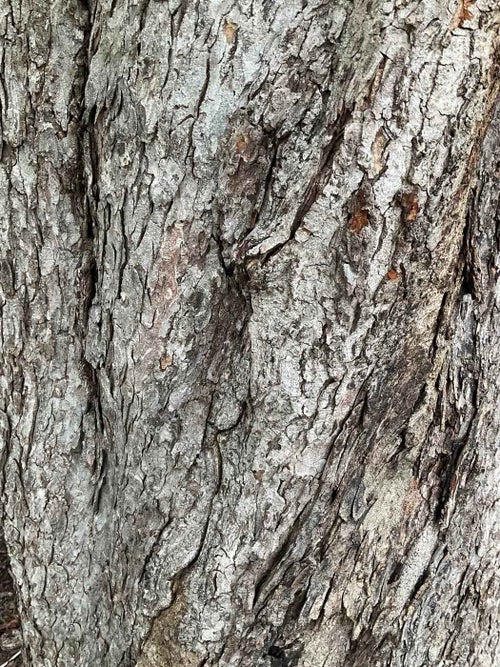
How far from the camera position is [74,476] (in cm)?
202

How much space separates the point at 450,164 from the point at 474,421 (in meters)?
0.79

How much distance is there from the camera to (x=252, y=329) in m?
1.63

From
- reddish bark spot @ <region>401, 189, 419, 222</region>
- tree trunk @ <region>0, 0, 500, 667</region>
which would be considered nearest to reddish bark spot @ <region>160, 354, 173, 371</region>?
tree trunk @ <region>0, 0, 500, 667</region>

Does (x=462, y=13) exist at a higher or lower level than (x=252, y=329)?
higher

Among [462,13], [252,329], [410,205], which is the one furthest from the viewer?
[252,329]

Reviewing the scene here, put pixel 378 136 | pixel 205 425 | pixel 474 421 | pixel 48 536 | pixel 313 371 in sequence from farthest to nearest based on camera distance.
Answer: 1. pixel 48 536
2. pixel 474 421
3. pixel 205 425
4. pixel 313 371
5. pixel 378 136

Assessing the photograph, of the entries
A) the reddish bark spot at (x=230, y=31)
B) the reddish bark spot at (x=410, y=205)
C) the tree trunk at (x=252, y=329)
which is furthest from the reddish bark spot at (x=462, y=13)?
the reddish bark spot at (x=230, y=31)

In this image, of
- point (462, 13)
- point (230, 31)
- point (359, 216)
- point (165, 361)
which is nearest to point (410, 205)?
point (359, 216)

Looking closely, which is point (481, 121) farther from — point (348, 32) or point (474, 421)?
point (474, 421)


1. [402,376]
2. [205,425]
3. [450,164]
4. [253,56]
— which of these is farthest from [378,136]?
[205,425]

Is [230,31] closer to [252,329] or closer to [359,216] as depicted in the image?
[359,216]

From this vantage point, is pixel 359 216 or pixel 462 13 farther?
pixel 359 216

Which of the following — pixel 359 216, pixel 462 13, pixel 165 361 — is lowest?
pixel 165 361

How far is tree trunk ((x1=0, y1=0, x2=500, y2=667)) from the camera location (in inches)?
56.8
